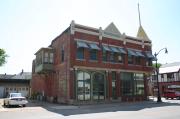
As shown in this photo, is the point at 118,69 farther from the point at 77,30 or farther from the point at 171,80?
the point at 171,80

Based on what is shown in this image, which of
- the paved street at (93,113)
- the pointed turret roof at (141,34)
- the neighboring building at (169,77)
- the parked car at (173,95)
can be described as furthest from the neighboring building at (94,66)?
the neighboring building at (169,77)

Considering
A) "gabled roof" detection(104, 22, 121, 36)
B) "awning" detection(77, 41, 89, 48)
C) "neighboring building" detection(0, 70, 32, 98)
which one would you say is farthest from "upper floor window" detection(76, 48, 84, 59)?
"neighboring building" detection(0, 70, 32, 98)

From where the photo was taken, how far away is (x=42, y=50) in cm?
3127

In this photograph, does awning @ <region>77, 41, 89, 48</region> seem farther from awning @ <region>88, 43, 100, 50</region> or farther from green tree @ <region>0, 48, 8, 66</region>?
green tree @ <region>0, 48, 8, 66</region>

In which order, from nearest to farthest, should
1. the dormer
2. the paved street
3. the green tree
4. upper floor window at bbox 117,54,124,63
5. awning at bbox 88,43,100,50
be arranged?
the paved street, awning at bbox 88,43,100,50, the dormer, upper floor window at bbox 117,54,124,63, the green tree

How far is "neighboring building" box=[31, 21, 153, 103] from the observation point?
27.3m

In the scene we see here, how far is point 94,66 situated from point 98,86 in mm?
2781

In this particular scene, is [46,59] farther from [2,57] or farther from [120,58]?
[2,57]

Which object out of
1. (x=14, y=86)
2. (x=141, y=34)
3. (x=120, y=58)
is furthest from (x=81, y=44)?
(x=14, y=86)

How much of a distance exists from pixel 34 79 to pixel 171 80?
1298 inches

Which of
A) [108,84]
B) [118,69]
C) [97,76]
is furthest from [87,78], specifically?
[118,69]

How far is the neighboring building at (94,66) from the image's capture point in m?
27.3

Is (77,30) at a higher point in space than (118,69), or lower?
higher

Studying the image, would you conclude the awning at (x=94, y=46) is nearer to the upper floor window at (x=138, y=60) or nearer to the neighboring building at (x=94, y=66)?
the neighboring building at (x=94, y=66)
